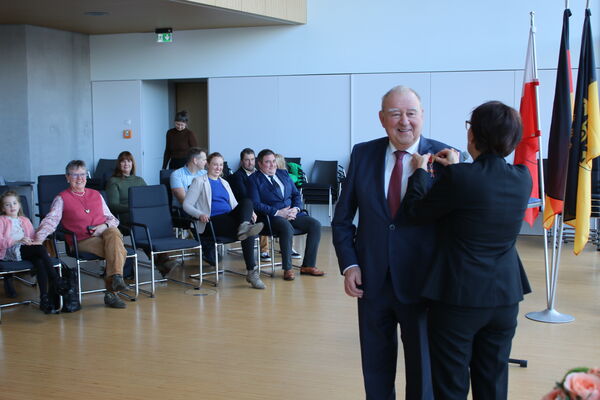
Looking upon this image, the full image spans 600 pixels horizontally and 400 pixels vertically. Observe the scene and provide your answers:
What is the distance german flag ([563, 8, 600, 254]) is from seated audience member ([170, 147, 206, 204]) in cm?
414

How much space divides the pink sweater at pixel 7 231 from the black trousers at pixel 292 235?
2.43 meters

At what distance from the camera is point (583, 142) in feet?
17.0

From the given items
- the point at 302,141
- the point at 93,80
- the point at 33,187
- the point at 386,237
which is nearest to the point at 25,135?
the point at 33,187

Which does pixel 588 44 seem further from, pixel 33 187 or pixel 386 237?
pixel 33 187

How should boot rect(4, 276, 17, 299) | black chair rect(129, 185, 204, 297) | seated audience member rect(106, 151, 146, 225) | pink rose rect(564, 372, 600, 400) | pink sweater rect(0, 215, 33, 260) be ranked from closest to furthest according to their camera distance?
pink rose rect(564, 372, 600, 400)
pink sweater rect(0, 215, 33, 260)
boot rect(4, 276, 17, 299)
black chair rect(129, 185, 204, 297)
seated audience member rect(106, 151, 146, 225)

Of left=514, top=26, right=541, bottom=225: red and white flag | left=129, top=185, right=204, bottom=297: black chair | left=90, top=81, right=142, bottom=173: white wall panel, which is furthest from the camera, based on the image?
left=90, top=81, right=142, bottom=173: white wall panel

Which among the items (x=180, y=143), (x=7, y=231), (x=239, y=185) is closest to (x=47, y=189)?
(x=7, y=231)

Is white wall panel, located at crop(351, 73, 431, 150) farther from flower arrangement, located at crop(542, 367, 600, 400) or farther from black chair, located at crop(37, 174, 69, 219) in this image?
flower arrangement, located at crop(542, 367, 600, 400)

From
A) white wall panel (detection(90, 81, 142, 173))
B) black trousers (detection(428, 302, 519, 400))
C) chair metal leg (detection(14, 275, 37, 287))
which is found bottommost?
chair metal leg (detection(14, 275, 37, 287))

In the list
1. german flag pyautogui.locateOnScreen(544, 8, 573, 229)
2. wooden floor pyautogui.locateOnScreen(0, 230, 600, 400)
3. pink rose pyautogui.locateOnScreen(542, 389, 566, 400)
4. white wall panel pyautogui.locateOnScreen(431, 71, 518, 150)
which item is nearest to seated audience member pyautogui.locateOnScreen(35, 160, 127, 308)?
wooden floor pyautogui.locateOnScreen(0, 230, 600, 400)

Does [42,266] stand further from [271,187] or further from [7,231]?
[271,187]

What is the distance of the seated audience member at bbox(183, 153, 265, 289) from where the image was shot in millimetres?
6719

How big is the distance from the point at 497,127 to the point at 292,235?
4790 millimetres

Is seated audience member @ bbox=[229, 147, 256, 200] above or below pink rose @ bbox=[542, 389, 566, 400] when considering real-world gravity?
above
